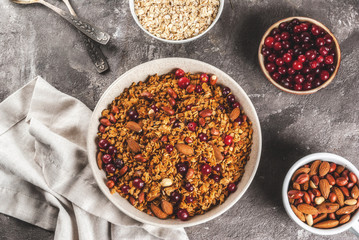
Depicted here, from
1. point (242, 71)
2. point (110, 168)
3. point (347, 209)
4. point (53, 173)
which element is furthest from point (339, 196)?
point (53, 173)

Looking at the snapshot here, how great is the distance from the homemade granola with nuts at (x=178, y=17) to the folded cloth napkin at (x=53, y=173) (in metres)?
0.43

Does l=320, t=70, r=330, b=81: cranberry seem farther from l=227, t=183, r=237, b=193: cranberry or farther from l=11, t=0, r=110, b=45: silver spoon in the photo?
l=11, t=0, r=110, b=45: silver spoon

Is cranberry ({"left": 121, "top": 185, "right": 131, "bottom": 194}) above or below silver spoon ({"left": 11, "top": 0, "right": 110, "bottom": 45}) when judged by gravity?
below

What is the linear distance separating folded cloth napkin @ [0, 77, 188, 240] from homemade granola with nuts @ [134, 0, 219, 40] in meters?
0.43

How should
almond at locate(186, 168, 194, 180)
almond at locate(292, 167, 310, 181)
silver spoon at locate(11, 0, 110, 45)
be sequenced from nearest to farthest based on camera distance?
almond at locate(186, 168, 194, 180) → almond at locate(292, 167, 310, 181) → silver spoon at locate(11, 0, 110, 45)

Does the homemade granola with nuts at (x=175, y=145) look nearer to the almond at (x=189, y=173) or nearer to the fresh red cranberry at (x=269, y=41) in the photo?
the almond at (x=189, y=173)

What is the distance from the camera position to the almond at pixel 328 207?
3.87 ft

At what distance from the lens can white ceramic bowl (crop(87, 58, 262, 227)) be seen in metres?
1.14

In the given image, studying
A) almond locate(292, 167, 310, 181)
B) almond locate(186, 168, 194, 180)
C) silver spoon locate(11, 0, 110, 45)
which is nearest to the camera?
almond locate(186, 168, 194, 180)

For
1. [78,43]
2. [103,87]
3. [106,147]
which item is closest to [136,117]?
[106,147]

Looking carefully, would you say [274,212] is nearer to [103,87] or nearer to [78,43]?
[103,87]

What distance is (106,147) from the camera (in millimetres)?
1203

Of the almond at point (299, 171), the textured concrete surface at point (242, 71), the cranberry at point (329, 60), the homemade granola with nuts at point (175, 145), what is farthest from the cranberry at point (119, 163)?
the cranberry at point (329, 60)

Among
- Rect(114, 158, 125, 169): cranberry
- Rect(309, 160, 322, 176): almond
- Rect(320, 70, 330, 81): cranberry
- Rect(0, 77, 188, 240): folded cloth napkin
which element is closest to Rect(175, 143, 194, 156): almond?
Rect(114, 158, 125, 169): cranberry
